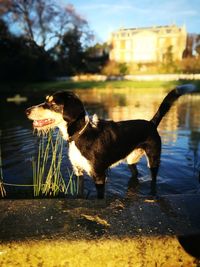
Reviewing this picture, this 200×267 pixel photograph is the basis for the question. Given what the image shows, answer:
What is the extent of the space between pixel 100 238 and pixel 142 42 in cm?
7077

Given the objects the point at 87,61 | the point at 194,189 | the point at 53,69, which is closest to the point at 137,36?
the point at 87,61

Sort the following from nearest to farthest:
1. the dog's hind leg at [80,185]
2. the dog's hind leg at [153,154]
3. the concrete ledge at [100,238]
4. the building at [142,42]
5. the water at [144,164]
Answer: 1. the concrete ledge at [100,238]
2. the dog's hind leg at [80,185]
3. the dog's hind leg at [153,154]
4. the water at [144,164]
5. the building at [142,42]

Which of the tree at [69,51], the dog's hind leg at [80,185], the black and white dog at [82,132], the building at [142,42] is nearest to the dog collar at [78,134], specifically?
the black and white dog at [82,132]

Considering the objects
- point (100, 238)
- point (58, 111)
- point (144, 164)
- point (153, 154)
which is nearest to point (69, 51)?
point (144, 164)

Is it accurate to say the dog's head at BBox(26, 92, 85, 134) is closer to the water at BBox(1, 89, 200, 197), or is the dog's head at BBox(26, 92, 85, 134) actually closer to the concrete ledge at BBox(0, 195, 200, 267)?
the water at BBox(1, 89, 200, 197)

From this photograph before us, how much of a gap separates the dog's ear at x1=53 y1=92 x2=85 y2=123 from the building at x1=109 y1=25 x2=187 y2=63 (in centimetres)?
6208

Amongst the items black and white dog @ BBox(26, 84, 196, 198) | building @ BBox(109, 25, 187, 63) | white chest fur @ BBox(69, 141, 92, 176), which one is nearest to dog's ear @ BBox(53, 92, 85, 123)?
black and white dog @ BBox(26, 84, 196, 198)

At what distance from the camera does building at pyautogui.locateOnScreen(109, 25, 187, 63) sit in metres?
64.5

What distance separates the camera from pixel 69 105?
13.3 ft

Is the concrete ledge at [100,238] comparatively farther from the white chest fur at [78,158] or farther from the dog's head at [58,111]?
the dog's head at [58,111]

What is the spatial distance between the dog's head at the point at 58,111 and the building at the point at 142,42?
204 feet

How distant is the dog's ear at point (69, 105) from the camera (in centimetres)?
405

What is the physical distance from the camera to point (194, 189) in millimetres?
5199

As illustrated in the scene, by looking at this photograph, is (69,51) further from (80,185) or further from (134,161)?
(80,185)
